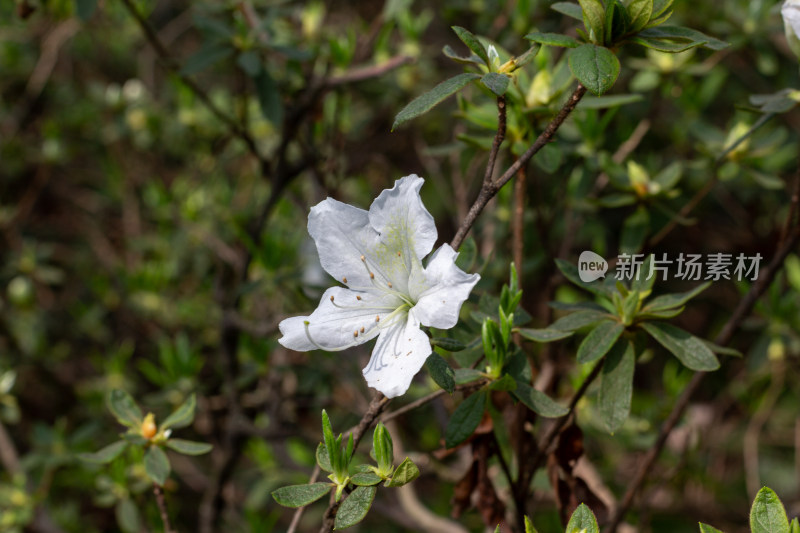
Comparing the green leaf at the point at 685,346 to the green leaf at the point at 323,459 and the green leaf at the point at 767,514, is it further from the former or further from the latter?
the green leaf at the point at 323,459

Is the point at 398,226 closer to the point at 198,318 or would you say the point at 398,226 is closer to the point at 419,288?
the point at 419,288

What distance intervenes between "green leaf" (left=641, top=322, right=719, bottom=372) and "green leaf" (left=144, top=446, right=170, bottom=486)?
40.0 inches

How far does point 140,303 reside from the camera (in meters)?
2.92

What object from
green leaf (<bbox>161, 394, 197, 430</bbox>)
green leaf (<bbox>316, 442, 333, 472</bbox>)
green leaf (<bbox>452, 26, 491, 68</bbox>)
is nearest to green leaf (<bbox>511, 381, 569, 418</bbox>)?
green leaf (<bbox>316, 442, 333, 472</bbox>)

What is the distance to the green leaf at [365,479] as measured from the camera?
114 cm

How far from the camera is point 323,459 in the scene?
1.20 meters

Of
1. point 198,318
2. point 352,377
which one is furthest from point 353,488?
point 198,318

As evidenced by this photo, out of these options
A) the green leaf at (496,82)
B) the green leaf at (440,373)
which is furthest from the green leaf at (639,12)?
the green leaf at (440,373)

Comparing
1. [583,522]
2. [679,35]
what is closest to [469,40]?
[679,35]

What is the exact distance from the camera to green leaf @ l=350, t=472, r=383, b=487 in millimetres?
1141

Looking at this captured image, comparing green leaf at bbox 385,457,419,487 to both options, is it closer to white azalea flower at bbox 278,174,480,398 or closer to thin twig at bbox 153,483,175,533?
white azalea flower at bbox 278,174,480,398

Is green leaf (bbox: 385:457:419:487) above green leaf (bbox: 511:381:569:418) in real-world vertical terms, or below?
above

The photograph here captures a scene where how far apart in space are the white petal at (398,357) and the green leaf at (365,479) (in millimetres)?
148

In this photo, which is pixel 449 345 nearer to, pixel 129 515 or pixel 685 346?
pixel 685 346
